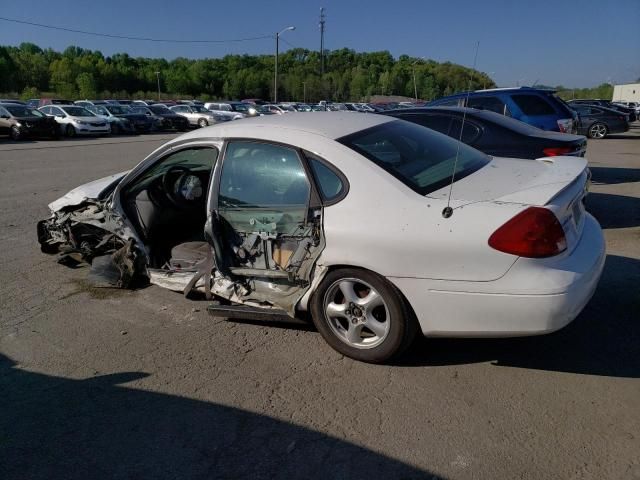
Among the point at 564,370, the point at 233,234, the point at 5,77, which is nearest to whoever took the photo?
the point at 564,370

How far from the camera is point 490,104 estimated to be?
9.46 m

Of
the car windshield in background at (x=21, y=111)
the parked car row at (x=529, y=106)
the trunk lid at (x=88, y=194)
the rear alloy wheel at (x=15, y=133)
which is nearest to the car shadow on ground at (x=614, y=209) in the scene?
the parked car row at (x=529, y=106)

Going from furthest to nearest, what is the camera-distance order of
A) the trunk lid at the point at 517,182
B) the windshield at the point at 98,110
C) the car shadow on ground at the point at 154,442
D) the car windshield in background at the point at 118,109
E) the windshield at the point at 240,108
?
the windshield at the point at 240,108 < the car windshield in background at the point at 118,109 < the windshield at the point at 98,110 < the trunk lid at the point at 517,182 < the car shadow on ground at the point at 154,442

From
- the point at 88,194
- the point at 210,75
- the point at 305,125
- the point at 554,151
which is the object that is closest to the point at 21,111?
the point at 88,194

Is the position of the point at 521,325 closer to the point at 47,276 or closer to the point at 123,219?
the point at 123,219

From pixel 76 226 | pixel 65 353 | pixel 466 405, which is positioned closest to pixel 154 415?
pixel 65 353

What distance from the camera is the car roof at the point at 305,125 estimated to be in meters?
3.68

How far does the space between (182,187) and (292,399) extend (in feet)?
8.66

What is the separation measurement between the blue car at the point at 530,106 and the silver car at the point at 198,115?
2531 cm

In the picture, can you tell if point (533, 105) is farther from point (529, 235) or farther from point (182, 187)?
point (529, 235)

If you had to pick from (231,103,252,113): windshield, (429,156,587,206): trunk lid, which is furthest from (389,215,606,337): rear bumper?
(231,103,252,113): windshield

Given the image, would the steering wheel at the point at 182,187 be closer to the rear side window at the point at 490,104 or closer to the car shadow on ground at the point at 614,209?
the car shadow on ground at the point at 614,209

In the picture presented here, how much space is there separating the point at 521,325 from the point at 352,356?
1074mm

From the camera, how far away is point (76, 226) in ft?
16.6
